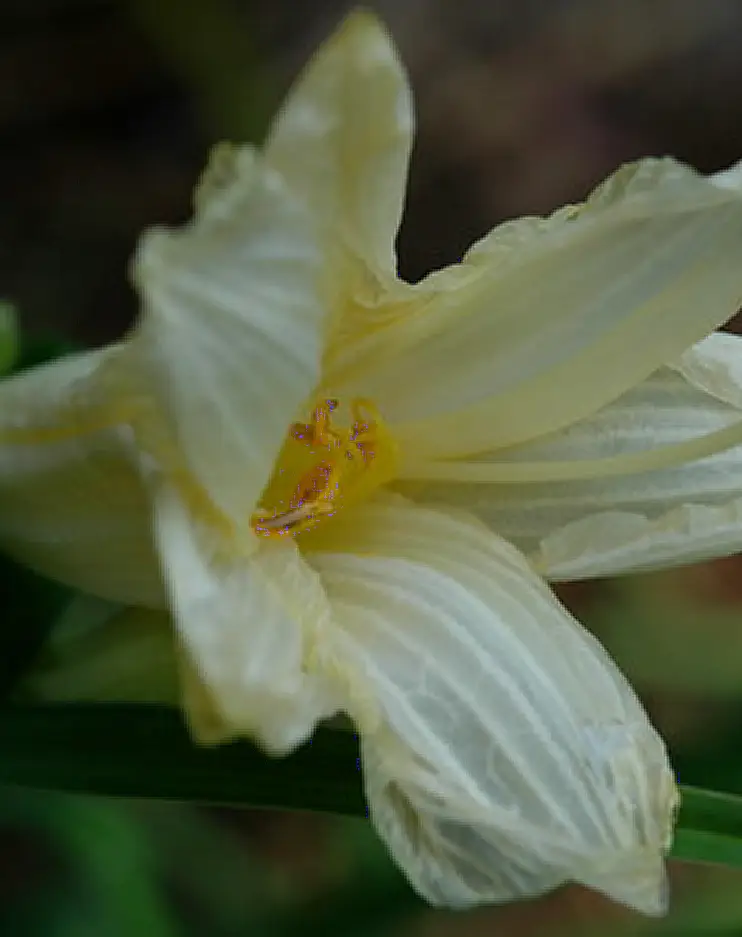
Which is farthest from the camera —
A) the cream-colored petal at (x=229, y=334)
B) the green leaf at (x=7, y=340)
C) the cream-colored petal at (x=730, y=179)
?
the green leaf at (x=7, y=340)

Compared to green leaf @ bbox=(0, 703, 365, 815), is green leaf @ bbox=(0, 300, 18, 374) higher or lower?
higher

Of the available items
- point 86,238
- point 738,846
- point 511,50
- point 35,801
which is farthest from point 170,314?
point 511,50

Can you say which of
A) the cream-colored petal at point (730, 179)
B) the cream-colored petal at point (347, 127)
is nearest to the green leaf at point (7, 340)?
the cream-colored petal at point (347, 127)

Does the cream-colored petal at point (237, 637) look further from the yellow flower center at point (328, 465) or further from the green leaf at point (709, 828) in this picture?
the green leaf at point (709, 828)

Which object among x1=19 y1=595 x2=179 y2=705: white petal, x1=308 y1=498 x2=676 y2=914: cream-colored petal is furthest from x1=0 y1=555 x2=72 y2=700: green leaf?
x1=308 y1=498 x2=676 y2=914: cream-colored petal

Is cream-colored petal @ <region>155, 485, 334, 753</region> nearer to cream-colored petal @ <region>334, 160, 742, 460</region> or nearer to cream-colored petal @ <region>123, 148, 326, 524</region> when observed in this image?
cream-colored petal @ <region>123, 148, 326, 524</region>

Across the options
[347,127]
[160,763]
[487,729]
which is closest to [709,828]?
[487,729]

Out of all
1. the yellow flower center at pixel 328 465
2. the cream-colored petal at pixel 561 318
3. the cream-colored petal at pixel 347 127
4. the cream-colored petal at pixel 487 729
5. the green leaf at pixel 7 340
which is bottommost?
the cream-colored petal at pixel 487 729
